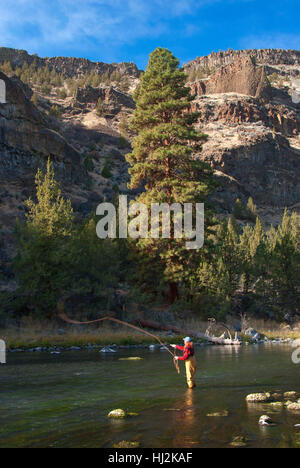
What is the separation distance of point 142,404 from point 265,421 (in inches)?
116

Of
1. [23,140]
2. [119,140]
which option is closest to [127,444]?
[23,140]

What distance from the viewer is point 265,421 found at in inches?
270

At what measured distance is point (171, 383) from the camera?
38.0 ft

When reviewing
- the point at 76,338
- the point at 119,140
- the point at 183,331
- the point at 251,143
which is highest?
the point at 251,143

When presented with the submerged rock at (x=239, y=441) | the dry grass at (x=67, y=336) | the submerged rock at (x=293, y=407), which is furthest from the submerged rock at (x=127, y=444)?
the dry grass at (x=67, y=336)

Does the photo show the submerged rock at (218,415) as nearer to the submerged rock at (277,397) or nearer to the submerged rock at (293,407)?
the submerged rock at (293,407)

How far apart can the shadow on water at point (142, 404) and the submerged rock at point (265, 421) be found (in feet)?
0.37

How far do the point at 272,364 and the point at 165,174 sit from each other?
788 inches

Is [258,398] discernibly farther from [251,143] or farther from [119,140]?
[251,143]

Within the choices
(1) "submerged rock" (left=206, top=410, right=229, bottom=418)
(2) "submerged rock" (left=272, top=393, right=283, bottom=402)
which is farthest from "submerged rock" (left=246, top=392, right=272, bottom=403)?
(1) "submerged rock" (left=206, top=410, right=229, bottom=418)

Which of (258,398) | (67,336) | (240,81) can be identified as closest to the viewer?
(258,398)

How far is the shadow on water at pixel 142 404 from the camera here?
623 cm

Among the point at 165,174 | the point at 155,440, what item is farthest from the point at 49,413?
the point at 165,174
